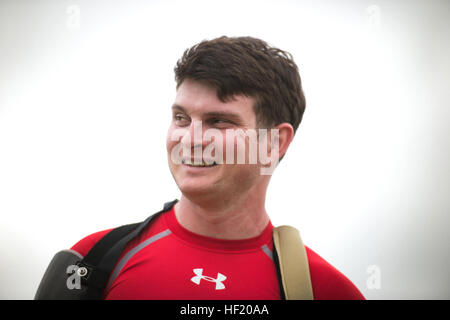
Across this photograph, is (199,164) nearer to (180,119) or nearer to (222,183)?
(222,183)

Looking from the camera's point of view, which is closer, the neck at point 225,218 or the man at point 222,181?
the man at point 222,181

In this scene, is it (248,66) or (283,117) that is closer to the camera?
→ (248,66)

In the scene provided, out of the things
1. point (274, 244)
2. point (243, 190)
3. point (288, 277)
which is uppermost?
point (243, 190)

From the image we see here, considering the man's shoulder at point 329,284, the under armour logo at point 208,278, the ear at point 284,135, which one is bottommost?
the man's shoulder at point 329,284

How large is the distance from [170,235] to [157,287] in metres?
0.24

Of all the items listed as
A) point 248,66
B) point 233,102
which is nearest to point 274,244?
point 233,102

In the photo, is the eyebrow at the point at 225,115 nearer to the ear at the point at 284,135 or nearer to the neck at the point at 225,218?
the ear at the point at 284,135

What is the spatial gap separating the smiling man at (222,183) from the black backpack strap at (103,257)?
1.7 inches

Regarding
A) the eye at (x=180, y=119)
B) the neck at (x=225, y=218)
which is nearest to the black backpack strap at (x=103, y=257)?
the neck at (x=225, y=218)

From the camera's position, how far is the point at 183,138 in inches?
55.5

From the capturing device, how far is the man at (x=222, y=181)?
139 cm
